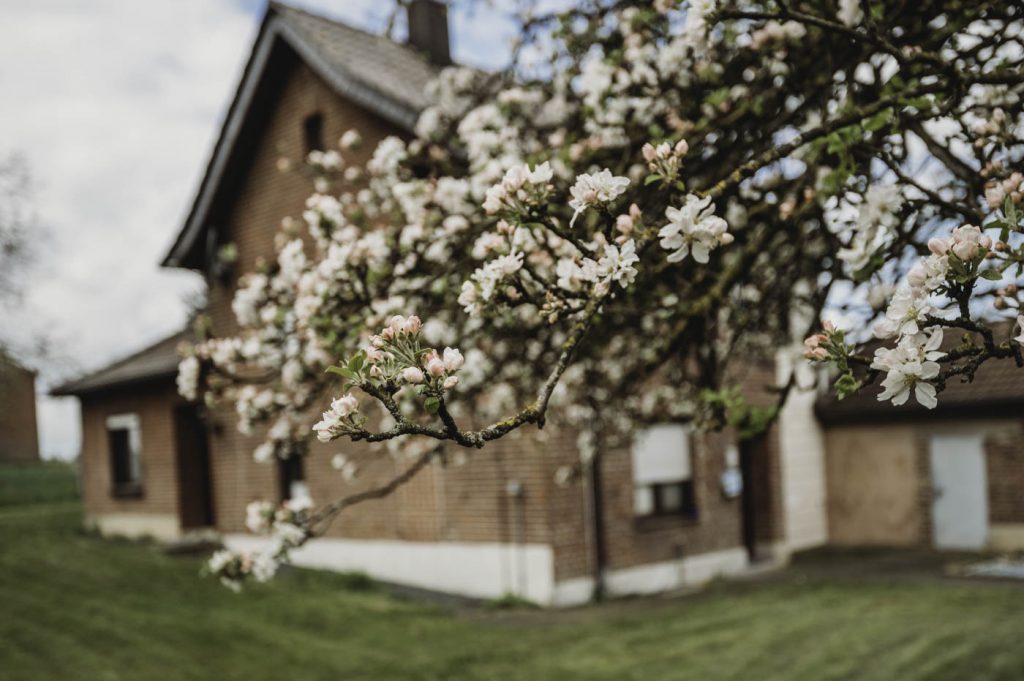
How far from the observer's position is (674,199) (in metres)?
2.64

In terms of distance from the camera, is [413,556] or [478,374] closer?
[478,374]

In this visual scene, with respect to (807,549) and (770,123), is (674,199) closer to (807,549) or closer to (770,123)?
(770,123)

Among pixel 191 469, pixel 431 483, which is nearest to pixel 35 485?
pixel 191 469

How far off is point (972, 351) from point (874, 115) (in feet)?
4.23

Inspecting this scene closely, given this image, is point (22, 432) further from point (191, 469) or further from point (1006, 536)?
point (1006, 536)

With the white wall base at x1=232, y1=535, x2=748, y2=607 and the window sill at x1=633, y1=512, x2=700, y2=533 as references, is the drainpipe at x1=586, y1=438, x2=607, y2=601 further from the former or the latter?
the window sill at x1=633, y1=512, x2=700, y2=533

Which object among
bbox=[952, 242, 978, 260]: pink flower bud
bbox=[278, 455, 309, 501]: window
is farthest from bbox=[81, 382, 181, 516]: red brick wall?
bbox=[952, 242, 978, 260]: pink flower bud

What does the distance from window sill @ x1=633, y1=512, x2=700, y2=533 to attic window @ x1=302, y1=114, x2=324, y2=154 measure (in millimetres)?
7736

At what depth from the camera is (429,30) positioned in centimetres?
1617

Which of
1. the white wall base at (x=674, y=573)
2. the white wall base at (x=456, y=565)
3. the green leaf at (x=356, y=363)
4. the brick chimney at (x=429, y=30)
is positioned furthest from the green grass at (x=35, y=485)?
the green leaf at (x=356, y=363)

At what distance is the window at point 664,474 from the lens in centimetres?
1378

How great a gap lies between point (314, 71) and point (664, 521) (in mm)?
9019

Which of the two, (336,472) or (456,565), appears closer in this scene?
(456,565)

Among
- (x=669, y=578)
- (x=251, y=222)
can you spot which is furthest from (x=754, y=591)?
(x=251, y=222)
